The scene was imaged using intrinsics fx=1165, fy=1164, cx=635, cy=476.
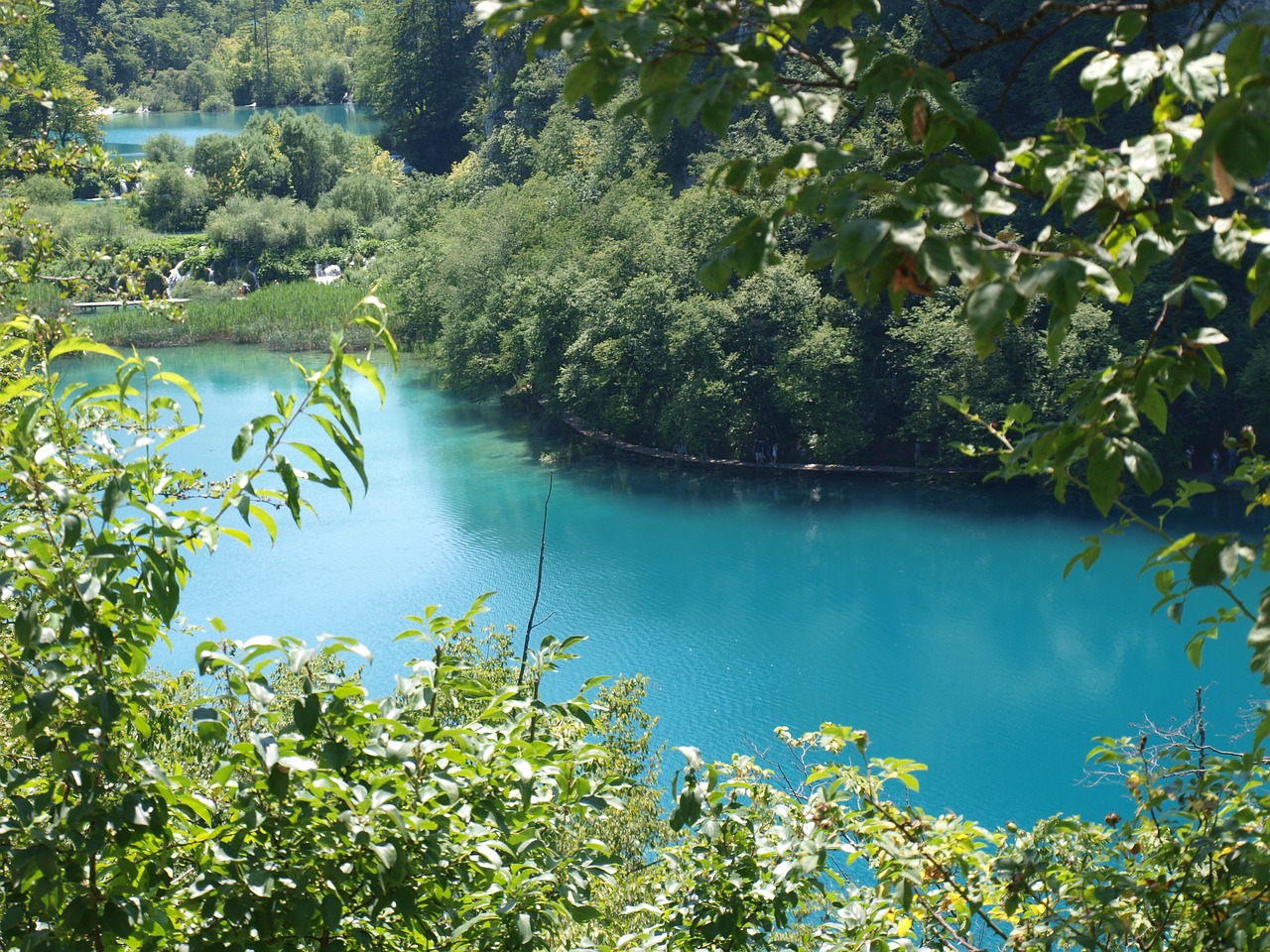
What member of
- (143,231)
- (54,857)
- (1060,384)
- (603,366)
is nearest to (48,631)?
(54,857)

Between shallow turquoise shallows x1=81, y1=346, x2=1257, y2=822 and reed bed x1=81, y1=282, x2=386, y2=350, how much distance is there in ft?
23.2

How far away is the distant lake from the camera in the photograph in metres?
51.4

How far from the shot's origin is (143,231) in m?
33.8

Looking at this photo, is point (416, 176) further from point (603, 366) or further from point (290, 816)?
point (290, 816)

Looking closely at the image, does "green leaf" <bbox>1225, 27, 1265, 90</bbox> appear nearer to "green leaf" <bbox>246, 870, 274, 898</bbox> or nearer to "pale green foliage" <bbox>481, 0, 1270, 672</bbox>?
"pale green foliage" <bbox>481, 0, 1270, 672</bbox>

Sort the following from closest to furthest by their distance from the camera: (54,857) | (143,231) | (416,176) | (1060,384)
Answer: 1. (54,857)
2. (1060,384)
3. (143,231)
4. (416,176)

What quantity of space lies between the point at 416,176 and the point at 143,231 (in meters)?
8.26

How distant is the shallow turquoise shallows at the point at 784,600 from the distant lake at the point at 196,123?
36.2m

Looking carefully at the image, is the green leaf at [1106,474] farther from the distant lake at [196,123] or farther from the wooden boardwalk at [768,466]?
the distant lake at [196,123]

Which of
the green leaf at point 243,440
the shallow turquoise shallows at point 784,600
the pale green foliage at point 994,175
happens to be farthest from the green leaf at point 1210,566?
the shallow turquoise shallows at point 784,600

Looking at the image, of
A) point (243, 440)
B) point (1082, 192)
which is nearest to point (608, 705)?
point (243, 440)

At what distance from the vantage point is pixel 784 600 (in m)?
14.3

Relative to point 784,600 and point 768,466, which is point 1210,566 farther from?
point 768,466

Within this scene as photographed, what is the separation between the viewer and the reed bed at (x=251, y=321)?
26.3 m
